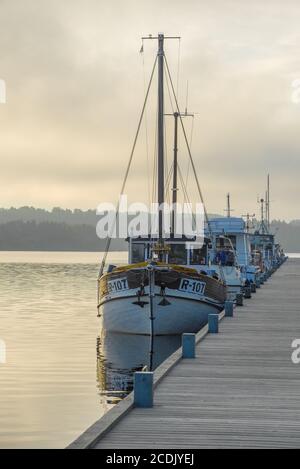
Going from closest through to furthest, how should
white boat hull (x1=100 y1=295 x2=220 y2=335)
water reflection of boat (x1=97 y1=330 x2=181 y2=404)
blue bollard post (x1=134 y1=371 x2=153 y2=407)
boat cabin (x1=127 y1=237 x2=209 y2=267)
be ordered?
A: 1. blue bollard post (x1=134 y1=371 x2=153 y2=407)
2. water reflection of boat (x1=97 y1=330 x2=181 y2=404)
3. white boat hull (x1=100 y1=295 x2=220 y2=335)
4. boat cabin (x1=127 y1=237 x2=209 y2=267)

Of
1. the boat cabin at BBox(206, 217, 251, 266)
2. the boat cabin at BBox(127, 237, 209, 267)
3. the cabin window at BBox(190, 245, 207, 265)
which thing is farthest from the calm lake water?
the boat cabin at BBox(206, 217, 251, 266)

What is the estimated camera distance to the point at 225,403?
15.4 metres

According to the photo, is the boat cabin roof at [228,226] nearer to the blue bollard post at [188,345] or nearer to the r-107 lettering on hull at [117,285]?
the r-107 lettering on hull at [117,285]

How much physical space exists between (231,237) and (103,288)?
20.5 metres

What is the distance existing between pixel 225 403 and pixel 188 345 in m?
5.40

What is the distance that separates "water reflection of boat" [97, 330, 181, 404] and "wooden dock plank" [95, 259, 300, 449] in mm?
2845

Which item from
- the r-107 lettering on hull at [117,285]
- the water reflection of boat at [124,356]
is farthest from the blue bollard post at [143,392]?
the r-107 lettering on hull at [117,285]

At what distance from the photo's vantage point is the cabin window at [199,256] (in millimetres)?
36156

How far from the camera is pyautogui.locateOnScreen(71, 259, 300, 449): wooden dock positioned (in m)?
12.5

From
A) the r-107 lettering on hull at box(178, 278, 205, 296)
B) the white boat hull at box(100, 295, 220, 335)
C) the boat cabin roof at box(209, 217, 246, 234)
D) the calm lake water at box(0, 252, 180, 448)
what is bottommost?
the calm lake water at box(0, 252, 180, 448)

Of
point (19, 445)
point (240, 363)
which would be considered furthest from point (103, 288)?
point (19, 445)

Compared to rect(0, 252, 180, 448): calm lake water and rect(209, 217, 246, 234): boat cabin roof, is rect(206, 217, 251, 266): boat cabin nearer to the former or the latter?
rect(209, 217, 246, 234): boat cabin roof
